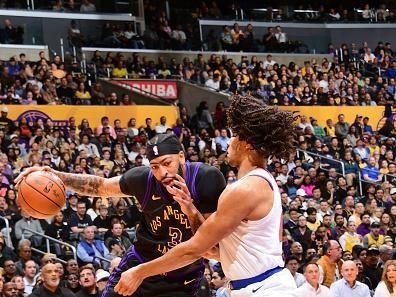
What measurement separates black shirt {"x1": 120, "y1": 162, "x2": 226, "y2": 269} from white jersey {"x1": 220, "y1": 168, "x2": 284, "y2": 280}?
113cm

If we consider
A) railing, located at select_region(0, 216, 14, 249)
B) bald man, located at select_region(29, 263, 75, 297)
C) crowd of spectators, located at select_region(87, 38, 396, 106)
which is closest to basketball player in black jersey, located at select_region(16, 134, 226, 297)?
bald man, located at select_region(29, 263, 75, 297)

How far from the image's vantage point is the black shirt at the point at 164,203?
586 cm

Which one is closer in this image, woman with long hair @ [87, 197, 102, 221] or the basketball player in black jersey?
the basketball player in black jersey

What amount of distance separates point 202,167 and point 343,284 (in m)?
6.02

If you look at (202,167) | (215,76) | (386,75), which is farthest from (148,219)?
(386,75)

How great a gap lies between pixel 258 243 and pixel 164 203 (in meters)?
1.50

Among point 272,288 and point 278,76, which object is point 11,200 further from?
point 278,76

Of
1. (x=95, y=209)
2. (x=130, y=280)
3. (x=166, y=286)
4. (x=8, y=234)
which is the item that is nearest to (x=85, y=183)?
(x=166, y=286)

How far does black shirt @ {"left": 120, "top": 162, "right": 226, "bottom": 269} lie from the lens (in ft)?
19.2

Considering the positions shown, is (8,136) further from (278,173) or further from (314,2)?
(314,2)

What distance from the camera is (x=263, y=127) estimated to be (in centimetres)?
480

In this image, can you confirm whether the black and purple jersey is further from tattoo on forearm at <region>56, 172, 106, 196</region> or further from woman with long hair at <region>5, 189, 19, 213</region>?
woman with long hair at <region>5, 189, 19, 213</region>

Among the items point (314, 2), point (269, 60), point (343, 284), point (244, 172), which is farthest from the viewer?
point (314, 2)

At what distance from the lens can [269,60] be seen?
26312mm
